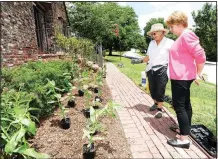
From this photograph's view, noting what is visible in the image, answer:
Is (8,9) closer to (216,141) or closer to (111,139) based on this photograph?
(111,139)

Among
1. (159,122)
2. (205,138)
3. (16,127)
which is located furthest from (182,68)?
(16,127)

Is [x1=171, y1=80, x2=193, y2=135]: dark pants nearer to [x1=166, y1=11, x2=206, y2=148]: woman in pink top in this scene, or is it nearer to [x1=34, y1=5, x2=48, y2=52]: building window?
[x1=166, y1=11, x2=206, y2=148]: woman in pink top

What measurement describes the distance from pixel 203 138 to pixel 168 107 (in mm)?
1965

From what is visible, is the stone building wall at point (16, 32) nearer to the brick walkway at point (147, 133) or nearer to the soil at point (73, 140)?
the soil at point (73, 140)

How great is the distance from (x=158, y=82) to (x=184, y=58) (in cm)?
150

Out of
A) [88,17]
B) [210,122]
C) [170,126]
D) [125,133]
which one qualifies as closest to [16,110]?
[125,133]

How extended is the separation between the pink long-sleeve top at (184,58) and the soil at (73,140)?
1349mm

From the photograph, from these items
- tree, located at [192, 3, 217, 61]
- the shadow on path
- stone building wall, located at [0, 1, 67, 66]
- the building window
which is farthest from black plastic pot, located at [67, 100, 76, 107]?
tree, located at [192, 3, 217, 61]

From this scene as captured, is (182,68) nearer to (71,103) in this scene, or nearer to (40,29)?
(71,103)

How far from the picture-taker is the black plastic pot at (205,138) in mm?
3529

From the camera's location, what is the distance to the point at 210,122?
4895 mm

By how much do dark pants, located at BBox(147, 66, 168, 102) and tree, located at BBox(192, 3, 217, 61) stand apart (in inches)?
1508

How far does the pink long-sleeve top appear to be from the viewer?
3.24m

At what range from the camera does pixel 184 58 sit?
3406 mm
